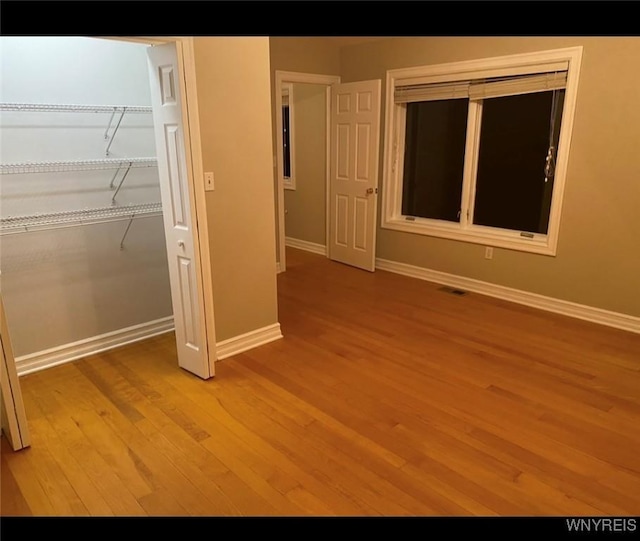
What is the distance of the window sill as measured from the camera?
13.1 feet

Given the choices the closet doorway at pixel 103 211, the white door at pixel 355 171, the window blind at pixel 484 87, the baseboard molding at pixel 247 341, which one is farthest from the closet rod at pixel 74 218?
the window blind at pixel 484 87

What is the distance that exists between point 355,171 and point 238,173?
2473 mm

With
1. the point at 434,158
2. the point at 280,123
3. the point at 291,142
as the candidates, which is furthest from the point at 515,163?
the point at 291,142

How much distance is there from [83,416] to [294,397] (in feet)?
3.76

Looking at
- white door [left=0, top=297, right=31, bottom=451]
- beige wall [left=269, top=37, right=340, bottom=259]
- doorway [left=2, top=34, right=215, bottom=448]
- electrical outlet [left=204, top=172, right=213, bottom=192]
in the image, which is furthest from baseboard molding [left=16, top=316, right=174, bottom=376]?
beige wall [left=269, top=37, right=340, bottom=259]

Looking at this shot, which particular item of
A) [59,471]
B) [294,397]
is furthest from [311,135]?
[59,471]

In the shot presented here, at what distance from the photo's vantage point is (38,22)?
2.26 ft

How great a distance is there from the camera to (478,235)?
4.42m

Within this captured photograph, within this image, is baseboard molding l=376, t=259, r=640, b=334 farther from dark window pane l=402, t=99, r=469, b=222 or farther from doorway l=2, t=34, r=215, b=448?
doorway l=2, t=34, r=215, b=448

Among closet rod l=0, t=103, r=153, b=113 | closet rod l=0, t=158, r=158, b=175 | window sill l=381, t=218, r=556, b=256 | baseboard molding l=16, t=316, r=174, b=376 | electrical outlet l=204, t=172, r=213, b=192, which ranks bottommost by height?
baseboard molding l=16, t=316, r=174, b=376

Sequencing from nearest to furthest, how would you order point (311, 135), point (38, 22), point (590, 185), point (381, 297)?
point (38, 22) → point (590, 185) → point (381, 297) → point (311, 135)

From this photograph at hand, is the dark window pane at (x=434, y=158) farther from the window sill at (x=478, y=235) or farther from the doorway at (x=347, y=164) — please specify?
the doorway at (x=347, y=164)

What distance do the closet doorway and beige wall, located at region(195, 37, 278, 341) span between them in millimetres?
276
